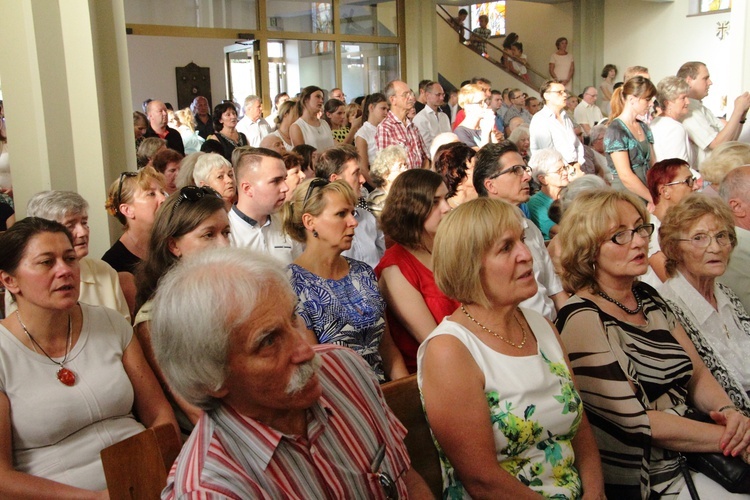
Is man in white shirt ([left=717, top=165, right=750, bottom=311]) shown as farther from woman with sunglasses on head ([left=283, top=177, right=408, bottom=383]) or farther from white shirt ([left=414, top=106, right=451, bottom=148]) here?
white shirt ([left=414, top=106, right=451, bottom=148])

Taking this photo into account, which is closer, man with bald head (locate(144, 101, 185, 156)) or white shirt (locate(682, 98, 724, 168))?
white shirt (locate(682, 98, 724, 168))

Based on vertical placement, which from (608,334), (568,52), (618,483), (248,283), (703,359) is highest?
(568,52)

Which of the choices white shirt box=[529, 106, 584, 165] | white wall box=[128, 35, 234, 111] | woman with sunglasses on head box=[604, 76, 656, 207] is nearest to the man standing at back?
white shirt box=[529, 106, 584, 165]

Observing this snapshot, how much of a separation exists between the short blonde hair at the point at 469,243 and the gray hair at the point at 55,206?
1824 millimetres

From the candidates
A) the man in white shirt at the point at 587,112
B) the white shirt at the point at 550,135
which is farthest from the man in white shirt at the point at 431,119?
the man in white shirt at the point at 587,112

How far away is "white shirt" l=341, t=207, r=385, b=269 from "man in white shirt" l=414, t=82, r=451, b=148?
375 centimetres

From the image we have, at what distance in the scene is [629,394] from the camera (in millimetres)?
2281

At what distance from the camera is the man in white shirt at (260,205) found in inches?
154

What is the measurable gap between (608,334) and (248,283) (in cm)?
136

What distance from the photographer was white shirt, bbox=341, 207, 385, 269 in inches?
172

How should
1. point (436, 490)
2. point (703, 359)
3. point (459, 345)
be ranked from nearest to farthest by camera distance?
point (459, 345) < point (436, 490) < point (703, 359)

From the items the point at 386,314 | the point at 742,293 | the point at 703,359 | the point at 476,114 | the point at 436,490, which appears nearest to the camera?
the point at 436,490

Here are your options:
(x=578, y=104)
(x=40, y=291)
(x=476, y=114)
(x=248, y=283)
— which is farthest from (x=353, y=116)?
(x=248, y=283)

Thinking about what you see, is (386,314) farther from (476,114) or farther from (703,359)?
(476,114)
